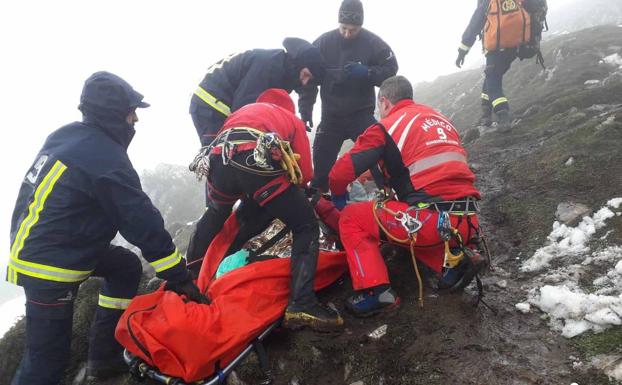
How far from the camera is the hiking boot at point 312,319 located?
3660 millimetres

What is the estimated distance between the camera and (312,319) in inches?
144

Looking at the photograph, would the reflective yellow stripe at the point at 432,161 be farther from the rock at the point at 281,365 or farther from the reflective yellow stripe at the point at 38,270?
the reflective yellow stripe at the point at 38,270

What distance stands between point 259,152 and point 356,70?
2854mm

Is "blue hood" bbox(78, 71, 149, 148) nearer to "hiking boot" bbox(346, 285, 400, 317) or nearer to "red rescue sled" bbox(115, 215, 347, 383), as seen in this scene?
"red rescue sled" bbox(115, 215, 347, 383)

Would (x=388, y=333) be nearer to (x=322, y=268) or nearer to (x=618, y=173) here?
(x=322, y=268)

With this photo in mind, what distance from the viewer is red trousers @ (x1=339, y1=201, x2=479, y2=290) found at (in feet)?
12.4

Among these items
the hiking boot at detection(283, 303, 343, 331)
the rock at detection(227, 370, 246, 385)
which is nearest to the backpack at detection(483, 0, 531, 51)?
the hiking boot at detection(283, 303, 343, 331)

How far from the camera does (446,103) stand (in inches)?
802

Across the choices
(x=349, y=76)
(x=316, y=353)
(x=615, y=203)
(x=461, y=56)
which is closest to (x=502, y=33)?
(x=461, y=56)

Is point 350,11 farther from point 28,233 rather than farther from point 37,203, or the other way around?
point 28,233

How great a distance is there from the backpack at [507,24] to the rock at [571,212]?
4.36 meters

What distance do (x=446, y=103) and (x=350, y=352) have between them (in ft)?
62.5

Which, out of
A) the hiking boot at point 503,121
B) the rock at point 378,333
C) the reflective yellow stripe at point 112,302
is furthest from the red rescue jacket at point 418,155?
the hiking boot at point 503,121

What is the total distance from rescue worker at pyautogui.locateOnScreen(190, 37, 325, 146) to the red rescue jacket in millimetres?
1381
